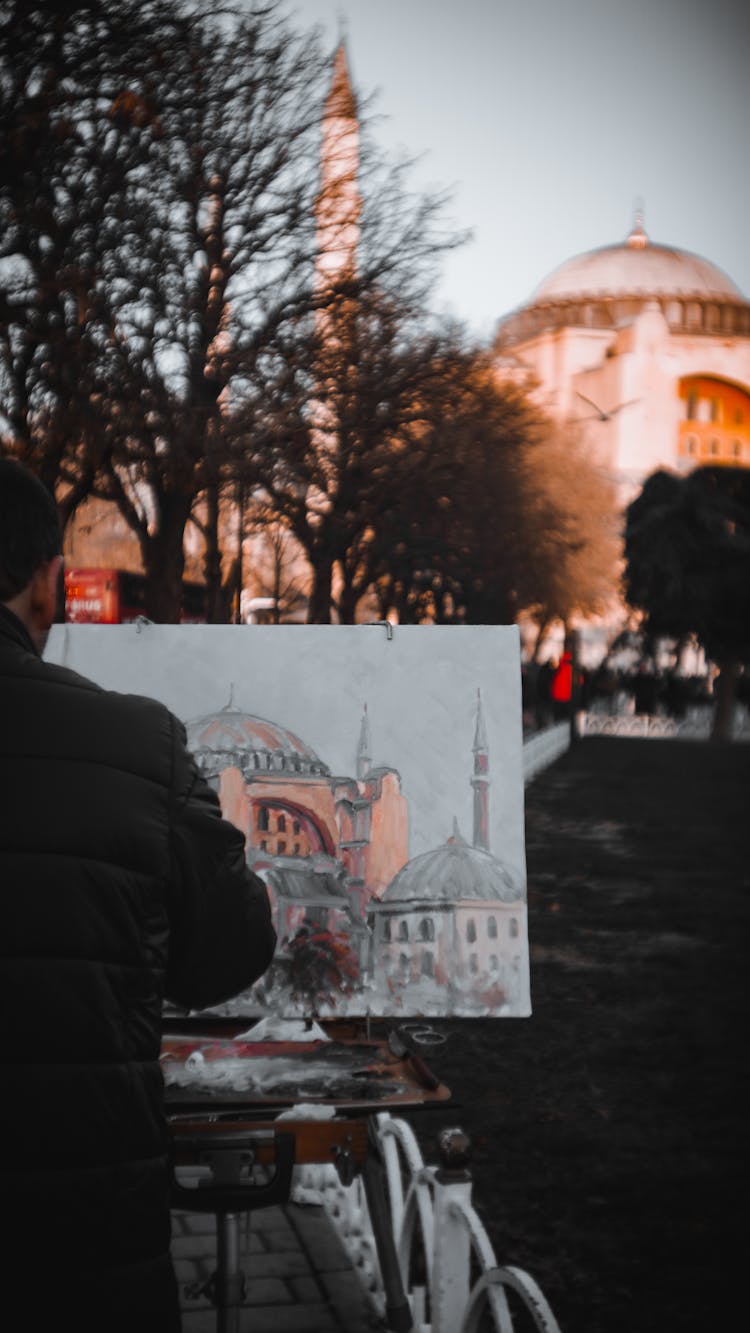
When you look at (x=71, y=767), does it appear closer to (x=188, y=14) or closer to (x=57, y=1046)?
(x=57, y=1046)

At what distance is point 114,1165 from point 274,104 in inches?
160

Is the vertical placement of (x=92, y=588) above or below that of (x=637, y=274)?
below

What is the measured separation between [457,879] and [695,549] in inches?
881

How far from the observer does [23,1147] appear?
1452 mm

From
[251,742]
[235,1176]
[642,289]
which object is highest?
[642,289]

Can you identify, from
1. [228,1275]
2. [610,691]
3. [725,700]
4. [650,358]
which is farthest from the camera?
[610,691]

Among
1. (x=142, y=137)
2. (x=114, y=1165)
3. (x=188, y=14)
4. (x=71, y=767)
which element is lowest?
(x=114, y=1165)

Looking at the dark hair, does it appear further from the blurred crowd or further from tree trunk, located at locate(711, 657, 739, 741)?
tree trunk, located at locate(711, 657, 739, 741)

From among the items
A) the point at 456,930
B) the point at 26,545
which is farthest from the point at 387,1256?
the point at 26,545

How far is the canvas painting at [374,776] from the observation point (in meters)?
2.88

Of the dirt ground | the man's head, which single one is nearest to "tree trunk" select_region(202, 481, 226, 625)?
the dirt ground

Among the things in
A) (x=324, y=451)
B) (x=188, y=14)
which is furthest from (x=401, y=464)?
(x=188, y=14)

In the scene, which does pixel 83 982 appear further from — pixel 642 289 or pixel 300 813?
pixel 642 289

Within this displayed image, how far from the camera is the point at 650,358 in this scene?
30.1 metres
